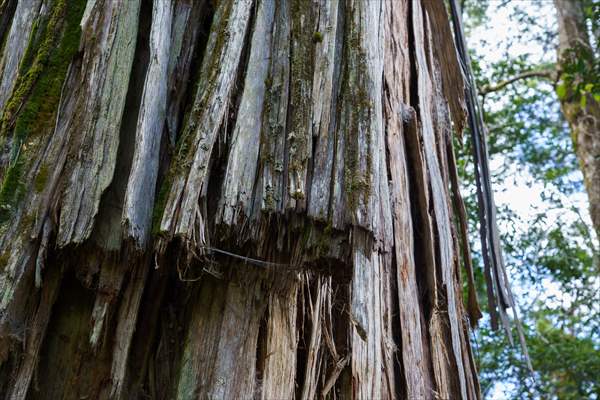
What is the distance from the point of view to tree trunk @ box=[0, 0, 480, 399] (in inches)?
90.9

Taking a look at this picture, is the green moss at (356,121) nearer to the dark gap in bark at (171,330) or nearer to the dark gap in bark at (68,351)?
the dark gap in bark at (171,330)

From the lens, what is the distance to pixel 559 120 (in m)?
10.2

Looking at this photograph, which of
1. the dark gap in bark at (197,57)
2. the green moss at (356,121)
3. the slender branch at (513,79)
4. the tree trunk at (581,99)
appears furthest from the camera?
the slender branch at (513,79)

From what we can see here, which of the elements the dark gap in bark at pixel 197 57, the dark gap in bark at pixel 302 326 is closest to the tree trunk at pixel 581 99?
the dark gap in bark at pixel 197 57

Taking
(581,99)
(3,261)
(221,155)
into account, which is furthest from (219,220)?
(581,99)

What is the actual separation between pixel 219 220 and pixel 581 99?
537cm

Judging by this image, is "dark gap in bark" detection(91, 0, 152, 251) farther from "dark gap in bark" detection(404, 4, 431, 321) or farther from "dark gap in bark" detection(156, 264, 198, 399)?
"dark gap in bark" detection(404, 4, 431, 321)

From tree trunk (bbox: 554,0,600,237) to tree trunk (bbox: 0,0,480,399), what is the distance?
4266 millimetres

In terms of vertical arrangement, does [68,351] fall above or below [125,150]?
below

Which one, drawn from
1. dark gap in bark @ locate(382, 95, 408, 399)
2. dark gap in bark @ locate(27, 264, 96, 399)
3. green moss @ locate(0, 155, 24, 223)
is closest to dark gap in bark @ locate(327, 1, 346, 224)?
dark gap in bark @ locate(382, 95, 408, 399)

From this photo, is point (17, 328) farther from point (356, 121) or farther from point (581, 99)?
point (581, 99)

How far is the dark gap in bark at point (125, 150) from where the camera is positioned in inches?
95.2

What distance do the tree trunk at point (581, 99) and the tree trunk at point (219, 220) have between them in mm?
4266

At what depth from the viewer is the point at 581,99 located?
6754 millimetres
